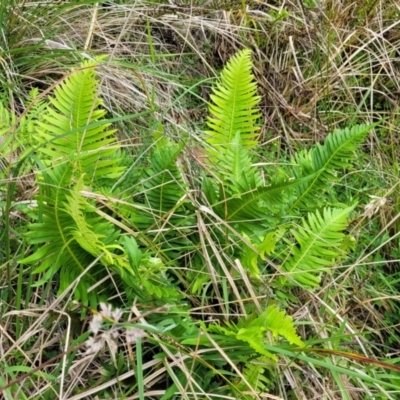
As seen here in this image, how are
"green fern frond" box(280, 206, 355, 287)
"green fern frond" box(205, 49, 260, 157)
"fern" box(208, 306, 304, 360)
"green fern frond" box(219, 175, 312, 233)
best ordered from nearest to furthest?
1. "fern" box(208, 306, 304, 360)
2. "green fern frond" box(219, 175, 312, 233)
3. "green fern frond" box(280, 206, 355, 287)
4. "green fern frond" box(205, 49, 260, 157)

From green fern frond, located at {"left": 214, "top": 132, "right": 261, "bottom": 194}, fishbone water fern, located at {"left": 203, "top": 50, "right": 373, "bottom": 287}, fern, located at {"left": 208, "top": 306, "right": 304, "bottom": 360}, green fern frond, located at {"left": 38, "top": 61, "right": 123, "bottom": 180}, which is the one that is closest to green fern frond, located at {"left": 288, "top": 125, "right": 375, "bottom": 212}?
fishbone water fern, located at {"left": 203, "top": 50, "right": 373, "bottom": 287}

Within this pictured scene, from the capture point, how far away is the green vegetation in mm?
1033

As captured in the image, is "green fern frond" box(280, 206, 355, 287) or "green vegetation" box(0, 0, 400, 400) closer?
"green vegetation" box(0, 0, 400, 400)

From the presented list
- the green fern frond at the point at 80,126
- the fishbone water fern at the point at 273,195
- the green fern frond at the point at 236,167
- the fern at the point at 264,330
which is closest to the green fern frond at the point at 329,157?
the fishbone water fern at the point at 273,195

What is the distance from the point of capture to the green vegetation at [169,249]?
103 centimetres

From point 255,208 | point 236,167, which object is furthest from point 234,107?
point 255,208

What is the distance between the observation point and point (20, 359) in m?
1.05

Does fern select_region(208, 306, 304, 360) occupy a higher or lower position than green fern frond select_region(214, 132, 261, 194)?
lower

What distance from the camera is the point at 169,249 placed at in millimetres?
1127

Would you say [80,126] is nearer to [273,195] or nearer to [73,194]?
[73,194]

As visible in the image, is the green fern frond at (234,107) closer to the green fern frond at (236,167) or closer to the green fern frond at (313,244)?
the green fern frond at (236,167)

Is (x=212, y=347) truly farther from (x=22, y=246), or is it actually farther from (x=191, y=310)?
(x=22, y=246)

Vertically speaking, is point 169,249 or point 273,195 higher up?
point 273,195

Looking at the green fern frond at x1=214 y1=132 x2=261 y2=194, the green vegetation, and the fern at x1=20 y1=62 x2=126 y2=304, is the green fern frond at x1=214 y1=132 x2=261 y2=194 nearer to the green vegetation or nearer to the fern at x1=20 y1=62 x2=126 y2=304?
the green vegetation
